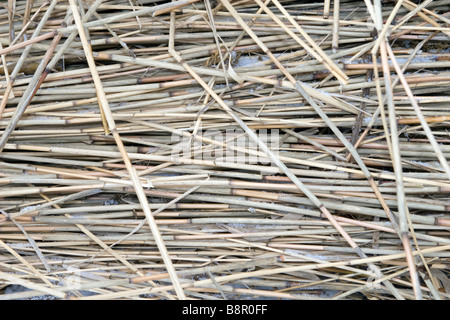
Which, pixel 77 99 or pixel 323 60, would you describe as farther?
pixel 77 99

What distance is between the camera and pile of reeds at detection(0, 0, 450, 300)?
93 cm

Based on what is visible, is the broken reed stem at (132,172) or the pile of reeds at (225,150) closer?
the broken reed stem at (132,172)

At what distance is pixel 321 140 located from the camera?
38.8 inches

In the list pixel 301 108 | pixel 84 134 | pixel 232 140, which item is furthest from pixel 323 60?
pixel 84 134

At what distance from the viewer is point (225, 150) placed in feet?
3.20

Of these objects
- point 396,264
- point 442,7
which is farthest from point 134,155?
point 442,7

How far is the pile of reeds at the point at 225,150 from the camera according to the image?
3.05 ft

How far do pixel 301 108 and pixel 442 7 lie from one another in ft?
1.37

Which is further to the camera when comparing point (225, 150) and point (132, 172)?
point (225, 150)

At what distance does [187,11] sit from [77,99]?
0.33m

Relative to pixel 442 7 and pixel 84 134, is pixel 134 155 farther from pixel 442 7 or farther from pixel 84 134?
pixel 442 7
